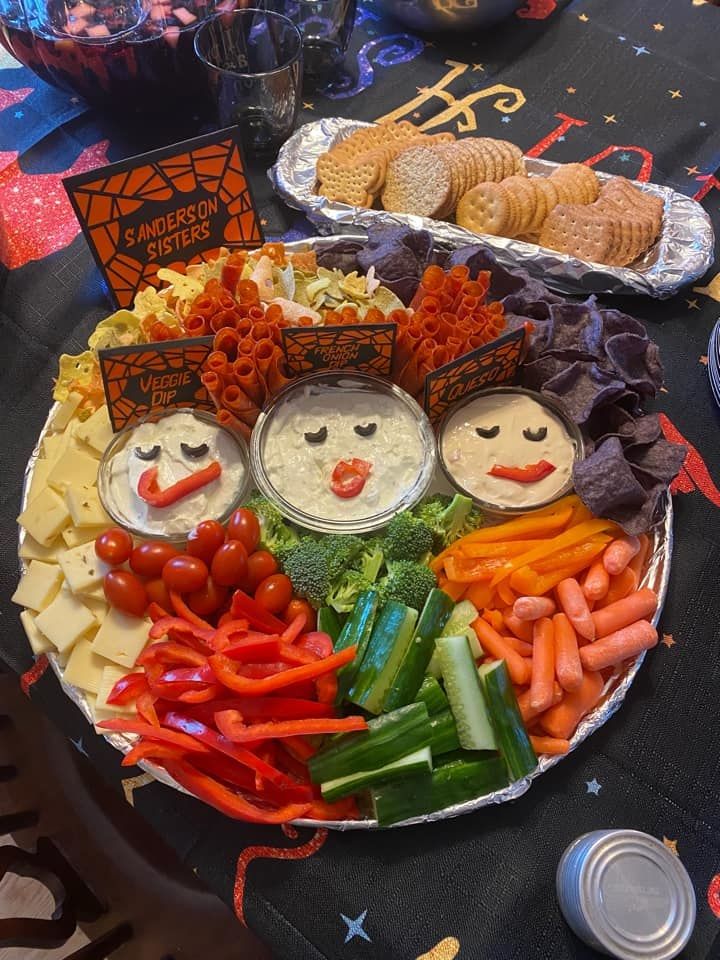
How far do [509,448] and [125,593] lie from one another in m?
1.06

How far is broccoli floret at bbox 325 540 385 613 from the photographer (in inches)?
72.6

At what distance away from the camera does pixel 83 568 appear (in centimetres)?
184

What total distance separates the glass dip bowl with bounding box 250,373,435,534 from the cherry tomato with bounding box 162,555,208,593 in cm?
29

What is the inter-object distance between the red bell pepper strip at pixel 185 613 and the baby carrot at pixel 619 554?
99 centimetres

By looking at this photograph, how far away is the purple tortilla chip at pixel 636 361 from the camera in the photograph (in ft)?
6.96

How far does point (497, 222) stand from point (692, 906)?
2104 millimetres

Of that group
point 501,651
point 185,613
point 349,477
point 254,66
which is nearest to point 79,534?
point 185,613

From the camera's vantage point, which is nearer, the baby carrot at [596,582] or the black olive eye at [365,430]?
the baby carrot at [596,582]

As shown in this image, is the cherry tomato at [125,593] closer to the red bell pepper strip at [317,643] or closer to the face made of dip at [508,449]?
the red bell pepper strip at [317,643]

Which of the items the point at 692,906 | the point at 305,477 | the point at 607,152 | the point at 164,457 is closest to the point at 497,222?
the point at 607,152

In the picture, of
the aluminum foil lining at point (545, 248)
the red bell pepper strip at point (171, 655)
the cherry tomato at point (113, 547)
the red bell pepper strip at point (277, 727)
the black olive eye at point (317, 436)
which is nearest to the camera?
the red bell pepper strip at point (277, 727)

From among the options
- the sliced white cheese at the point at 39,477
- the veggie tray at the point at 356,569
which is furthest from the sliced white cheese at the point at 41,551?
the sliced white cheese at the point at 39,477

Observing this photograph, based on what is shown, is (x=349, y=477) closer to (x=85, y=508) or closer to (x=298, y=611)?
(x=298, y=611)

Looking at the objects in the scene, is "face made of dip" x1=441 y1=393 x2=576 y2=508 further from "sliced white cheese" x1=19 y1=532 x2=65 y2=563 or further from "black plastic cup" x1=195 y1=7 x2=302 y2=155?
"black plastic cup" x1=195 y1=7 x2=302 y2=155
